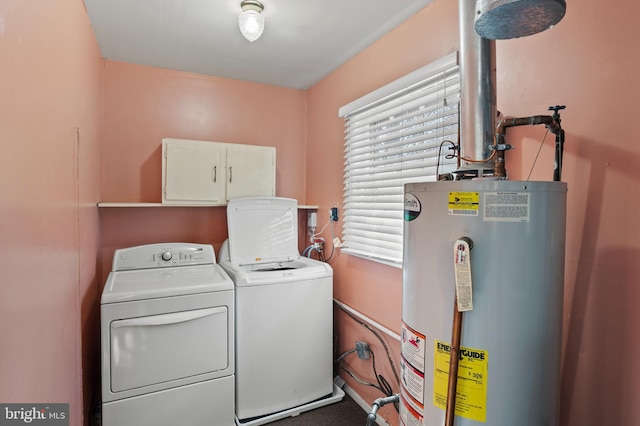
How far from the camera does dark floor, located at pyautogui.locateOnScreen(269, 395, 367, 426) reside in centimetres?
212

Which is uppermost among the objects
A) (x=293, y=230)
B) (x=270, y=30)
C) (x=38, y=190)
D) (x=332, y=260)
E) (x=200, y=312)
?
(x=270, y=30)

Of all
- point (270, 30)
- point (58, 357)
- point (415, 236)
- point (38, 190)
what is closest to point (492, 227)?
point (415, 236)

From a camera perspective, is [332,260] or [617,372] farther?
[332,260]

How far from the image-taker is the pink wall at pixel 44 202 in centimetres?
82

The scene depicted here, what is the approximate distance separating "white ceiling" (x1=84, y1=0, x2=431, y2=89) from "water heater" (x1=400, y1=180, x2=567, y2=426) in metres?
1.32

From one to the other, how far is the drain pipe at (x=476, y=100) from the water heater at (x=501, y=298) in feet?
0.80

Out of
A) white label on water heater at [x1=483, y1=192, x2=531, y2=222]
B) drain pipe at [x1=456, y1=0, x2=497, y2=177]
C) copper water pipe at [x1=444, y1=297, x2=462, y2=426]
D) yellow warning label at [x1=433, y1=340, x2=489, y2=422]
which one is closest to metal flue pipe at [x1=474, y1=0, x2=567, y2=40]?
drain pipe at [x1=456, y1=0, x2=497, y2=177]

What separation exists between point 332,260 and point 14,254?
2013mm

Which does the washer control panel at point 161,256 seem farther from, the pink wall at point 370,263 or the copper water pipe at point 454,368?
the copper water pipe at point 454,368

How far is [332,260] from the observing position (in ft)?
8.65

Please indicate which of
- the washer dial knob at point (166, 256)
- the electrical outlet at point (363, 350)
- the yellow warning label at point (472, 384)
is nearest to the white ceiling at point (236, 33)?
Answer: the washer dial knob at point (166, 256)

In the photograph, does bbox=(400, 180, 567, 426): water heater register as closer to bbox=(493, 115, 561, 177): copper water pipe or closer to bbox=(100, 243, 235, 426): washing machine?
bbox=(493, 115, 561, 177): copper water pipe

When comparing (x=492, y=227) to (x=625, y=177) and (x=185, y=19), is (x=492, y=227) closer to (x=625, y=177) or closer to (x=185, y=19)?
(x=625, y=177)

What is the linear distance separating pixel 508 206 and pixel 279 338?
1.68 meters
